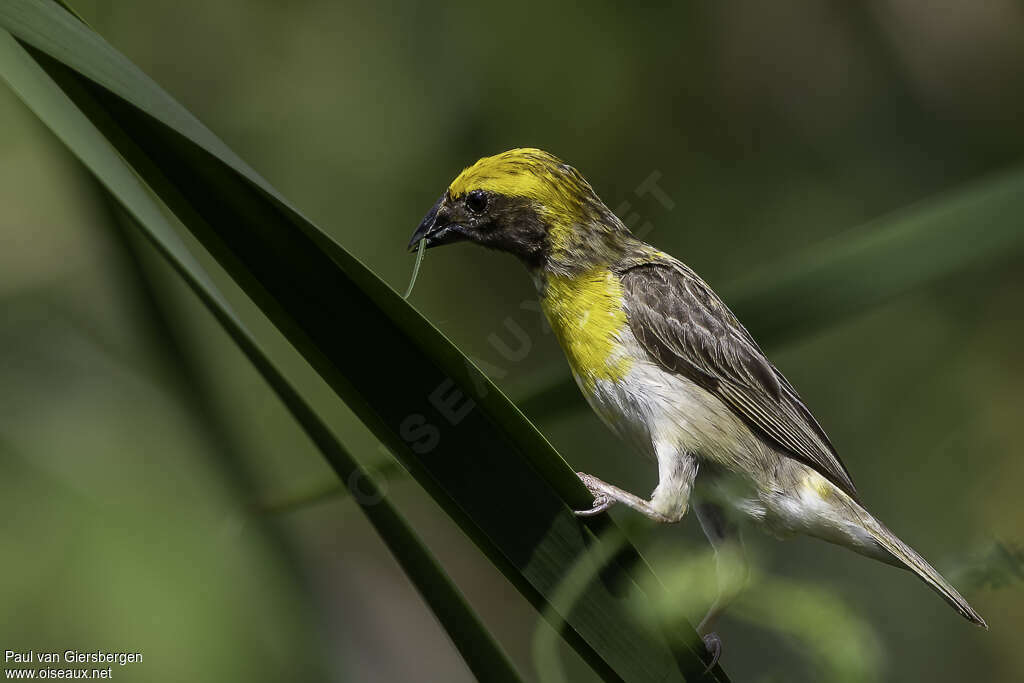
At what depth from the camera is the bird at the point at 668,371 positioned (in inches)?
123

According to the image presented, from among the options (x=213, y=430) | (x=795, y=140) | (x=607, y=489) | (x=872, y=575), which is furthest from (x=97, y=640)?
(x=795, y=140)

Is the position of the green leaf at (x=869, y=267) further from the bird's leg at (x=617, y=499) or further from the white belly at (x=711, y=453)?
the white belly at (x=711, y=453)

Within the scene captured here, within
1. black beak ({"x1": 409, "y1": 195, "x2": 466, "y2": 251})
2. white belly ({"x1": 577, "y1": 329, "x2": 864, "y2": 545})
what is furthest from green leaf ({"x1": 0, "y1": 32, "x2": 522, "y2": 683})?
black beak ({"x1": 409, "y1": 195, "x2": 466, "y2": 251})

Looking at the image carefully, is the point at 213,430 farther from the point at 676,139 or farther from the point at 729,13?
the point at 729,13

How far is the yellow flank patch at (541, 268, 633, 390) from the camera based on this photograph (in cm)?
312

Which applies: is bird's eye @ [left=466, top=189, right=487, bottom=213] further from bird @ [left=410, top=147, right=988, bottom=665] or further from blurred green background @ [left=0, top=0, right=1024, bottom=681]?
blurred green background @ [left=0, top=0, right=1024, bottom=681]

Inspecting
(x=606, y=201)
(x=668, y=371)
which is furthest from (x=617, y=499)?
(x=606, y=201)

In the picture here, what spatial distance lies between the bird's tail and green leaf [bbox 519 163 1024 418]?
1022 millimetres

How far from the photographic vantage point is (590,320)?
10.5ft

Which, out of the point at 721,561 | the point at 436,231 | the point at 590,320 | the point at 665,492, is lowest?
the point at 721,561

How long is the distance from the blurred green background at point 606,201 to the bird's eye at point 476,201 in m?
1.27

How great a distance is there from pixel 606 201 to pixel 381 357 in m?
3.60

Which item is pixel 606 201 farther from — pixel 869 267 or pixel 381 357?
pixel 381 357

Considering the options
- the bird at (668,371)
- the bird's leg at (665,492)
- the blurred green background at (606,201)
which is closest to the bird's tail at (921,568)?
the bird at (668,371)
